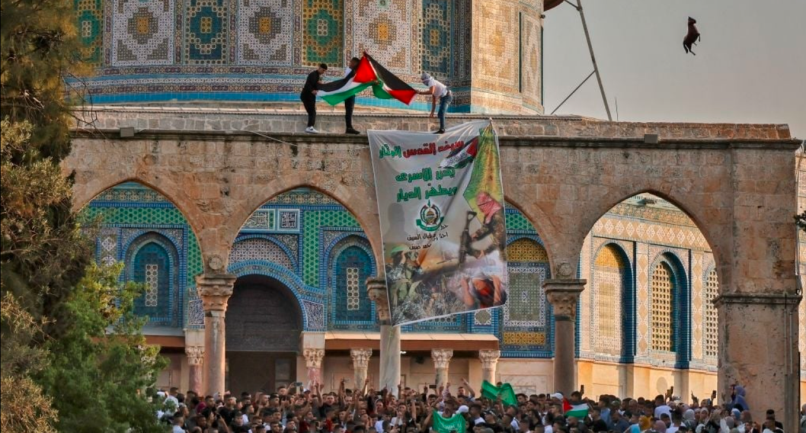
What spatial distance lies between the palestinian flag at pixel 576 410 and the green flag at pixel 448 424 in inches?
65.4

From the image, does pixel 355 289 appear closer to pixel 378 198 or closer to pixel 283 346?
pixel 283 346

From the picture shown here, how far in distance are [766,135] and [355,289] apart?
11918 millimetres

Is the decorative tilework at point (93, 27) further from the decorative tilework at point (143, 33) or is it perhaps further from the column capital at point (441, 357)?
the column capital at point (441, 357)

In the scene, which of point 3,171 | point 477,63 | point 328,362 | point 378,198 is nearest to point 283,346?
point 328,362

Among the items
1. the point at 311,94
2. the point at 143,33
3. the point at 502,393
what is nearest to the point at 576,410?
the point at 502,393

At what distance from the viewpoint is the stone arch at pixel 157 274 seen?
4650cm

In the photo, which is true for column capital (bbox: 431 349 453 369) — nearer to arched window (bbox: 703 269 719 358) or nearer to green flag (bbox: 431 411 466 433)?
arched window (bbox: 703 269 719 358)

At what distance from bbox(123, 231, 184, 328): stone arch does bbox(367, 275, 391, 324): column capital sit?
1018 cm

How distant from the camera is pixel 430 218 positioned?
36.2 m

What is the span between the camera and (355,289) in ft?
154

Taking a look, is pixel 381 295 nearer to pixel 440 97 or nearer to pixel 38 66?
pixel 440 97

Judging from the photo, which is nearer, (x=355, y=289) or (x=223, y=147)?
(x=223, y=147)

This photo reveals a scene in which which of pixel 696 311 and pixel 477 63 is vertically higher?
pixel 477 63

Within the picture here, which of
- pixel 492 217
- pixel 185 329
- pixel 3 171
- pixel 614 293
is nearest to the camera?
pixel 3 171
